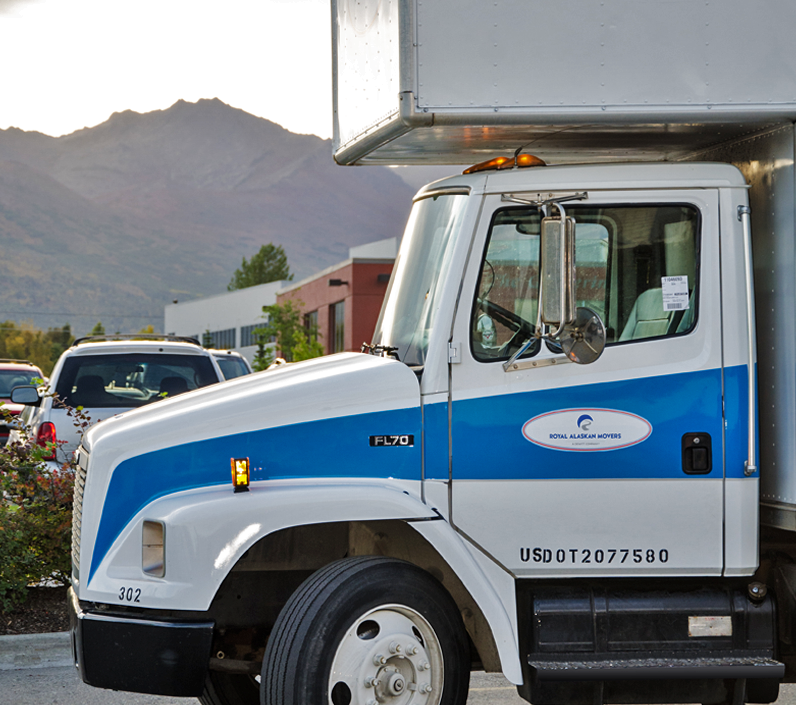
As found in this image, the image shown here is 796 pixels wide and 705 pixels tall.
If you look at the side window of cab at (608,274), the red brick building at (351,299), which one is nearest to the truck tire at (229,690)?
the side window of cab at (608,274)

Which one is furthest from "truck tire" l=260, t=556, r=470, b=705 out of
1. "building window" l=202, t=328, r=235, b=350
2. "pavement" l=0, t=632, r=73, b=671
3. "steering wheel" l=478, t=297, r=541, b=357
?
"building window" l=202, t=328, r=235, b=350

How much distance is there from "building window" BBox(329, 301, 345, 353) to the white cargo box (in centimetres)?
3938

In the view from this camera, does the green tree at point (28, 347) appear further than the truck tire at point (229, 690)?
Yes

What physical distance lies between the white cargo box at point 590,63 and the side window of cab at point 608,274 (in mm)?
441

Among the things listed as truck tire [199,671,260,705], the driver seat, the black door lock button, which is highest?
the driver seat

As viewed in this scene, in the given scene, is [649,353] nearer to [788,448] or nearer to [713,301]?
[713,301]

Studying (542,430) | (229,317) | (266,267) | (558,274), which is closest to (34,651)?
(542,430)

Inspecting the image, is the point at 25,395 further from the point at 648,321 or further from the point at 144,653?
the point at 648,321

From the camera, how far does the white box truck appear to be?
14.7 feet

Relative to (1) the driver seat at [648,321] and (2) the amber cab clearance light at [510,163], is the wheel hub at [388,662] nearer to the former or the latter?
(1) the driver seat at [648,321]

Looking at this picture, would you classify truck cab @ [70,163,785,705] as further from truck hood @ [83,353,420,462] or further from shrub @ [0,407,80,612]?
shrub @ [0,407,80,612]

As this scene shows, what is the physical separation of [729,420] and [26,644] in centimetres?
488

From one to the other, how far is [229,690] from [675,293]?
309 cm

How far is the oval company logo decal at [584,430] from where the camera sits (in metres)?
4.69
